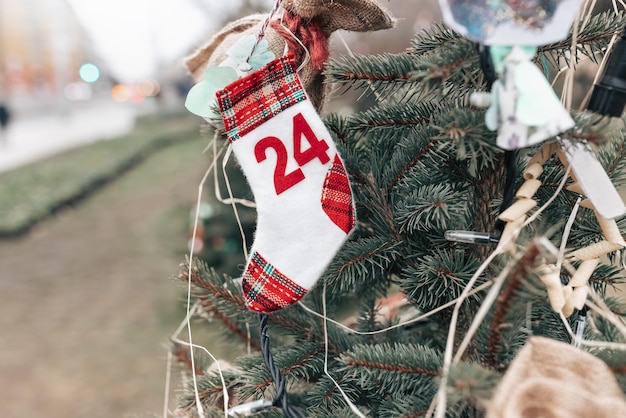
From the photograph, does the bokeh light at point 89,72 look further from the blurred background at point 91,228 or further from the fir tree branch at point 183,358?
the fir tree branch at point 183,358

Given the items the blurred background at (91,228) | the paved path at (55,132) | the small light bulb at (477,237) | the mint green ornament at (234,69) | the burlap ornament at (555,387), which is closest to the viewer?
the burlap ornament at (555,387)

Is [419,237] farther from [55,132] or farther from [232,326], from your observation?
[55,132]

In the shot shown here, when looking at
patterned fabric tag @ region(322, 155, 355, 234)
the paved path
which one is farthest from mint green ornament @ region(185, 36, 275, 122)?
the paved path

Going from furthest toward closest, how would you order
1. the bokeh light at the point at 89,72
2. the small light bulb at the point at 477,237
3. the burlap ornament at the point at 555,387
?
the bokeh light at the point at 89,72
the small light bulb at the point at 477,237
the burlap ornament at the point at 555,387

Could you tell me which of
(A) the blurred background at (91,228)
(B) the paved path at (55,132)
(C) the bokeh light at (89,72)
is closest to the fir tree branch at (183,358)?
(A) the blurred background at (91,228)

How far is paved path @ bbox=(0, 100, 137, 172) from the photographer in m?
7.25

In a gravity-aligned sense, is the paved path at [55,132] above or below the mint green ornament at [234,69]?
below

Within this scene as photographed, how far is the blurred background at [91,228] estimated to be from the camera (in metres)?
2.60

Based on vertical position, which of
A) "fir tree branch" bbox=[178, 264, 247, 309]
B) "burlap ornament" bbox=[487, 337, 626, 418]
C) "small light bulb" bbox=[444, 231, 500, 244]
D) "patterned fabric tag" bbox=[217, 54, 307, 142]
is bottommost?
"fir tree branch" bbox=[178, 264, 247, 309]

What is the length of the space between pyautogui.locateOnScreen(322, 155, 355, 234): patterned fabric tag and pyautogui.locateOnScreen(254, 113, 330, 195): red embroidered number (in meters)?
0.02

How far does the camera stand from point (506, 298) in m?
0.38

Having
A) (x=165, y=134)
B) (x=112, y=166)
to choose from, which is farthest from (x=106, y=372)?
(x=165, y=134)

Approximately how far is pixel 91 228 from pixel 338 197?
16.5 feet

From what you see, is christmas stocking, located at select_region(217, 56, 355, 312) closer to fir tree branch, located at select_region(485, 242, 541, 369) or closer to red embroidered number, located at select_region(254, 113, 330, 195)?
red embroidered number, located at select_region(254, 113, 330, 195)
